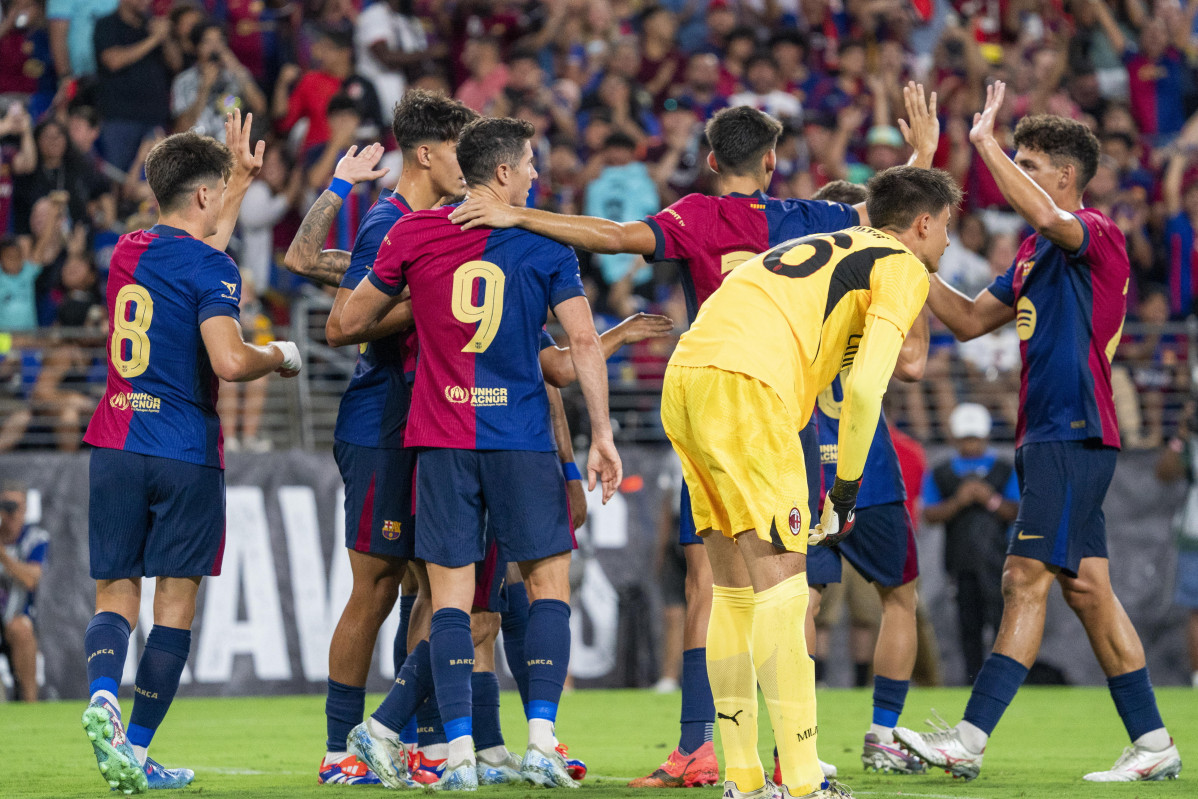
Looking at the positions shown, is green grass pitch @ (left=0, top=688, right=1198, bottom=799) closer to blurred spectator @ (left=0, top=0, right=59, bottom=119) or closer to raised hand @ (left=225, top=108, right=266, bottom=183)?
raised hand @ (left=225, top=108, right=266, bottom=183)

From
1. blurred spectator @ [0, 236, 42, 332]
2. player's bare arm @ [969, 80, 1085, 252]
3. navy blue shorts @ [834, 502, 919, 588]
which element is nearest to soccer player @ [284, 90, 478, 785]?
navy blue shorts @ [834, 502, 919, 588]

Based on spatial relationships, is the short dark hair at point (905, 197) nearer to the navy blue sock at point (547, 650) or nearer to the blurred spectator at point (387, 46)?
the navy blue sock at point (547, 650)

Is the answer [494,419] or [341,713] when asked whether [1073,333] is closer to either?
[494,419]

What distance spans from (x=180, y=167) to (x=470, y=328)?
147 centimetres

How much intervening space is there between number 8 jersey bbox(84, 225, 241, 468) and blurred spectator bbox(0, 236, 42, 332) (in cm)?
703

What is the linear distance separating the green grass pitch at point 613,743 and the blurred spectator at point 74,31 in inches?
270

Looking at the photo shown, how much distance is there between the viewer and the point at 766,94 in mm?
16078

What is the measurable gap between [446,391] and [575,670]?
7208mm

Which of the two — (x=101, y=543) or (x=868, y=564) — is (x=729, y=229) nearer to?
(x=868, y=564)

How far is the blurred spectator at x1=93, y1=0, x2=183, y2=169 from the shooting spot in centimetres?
1424

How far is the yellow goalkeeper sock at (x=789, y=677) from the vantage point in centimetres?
473

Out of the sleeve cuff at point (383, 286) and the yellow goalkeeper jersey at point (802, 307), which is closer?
the yellow goalkeeper jersey at point (802, 307)

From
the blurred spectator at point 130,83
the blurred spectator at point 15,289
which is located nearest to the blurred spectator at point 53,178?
the blurred spectator at point 130,83

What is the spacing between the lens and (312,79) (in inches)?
571
